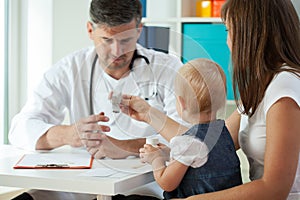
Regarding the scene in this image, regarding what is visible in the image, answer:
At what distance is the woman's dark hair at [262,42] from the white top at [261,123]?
3 cm

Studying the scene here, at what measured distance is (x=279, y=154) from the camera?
165cm

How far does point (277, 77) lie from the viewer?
1745 millimetres

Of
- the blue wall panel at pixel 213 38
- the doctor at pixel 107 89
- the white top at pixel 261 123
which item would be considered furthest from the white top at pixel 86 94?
the blue wall panel at pixel 213 38

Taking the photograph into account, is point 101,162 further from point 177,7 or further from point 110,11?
point 177,7

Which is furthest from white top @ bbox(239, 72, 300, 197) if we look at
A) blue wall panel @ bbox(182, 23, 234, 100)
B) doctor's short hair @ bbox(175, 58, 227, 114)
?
blue wall panel @ bbox(182, 23, 234, 100)

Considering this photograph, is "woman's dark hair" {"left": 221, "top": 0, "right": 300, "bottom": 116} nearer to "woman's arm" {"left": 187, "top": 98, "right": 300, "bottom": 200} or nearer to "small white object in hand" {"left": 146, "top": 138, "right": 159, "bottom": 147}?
"woman's arm" {"left": 187, "top": 98, "right": 300, "bottom": 200}

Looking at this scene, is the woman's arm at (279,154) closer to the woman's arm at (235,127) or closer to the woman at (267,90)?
the woman at (267,90)

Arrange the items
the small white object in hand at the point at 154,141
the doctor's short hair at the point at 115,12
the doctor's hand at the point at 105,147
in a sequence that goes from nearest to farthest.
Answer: the small white object in hand at the point at 154,141 → the doctor's hand at the point at 105,147 → the doctor's short hair at the point at 115,12

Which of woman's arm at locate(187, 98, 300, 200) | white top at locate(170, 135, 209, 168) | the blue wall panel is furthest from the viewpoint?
the blue wall panel

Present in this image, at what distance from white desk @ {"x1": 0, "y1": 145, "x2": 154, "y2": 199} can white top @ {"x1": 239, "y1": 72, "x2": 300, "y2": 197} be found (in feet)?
0.98

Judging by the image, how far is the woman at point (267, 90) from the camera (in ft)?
5.43

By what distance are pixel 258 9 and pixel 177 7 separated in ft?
4.52

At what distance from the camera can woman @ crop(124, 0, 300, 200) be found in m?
1.65

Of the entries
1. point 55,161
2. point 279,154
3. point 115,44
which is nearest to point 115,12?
point 115,44
